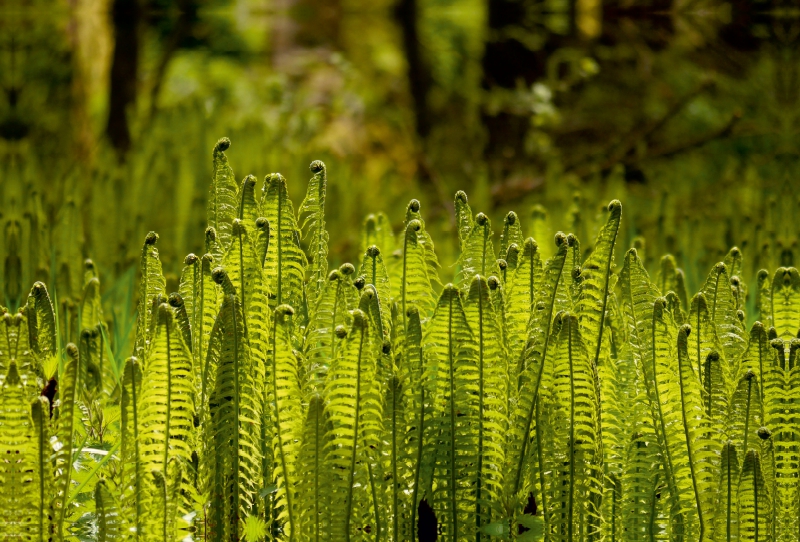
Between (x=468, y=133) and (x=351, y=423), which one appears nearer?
(x=351, y=423)

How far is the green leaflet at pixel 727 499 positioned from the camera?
4.17 ft

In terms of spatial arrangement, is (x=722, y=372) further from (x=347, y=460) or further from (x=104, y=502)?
(x=104, y=502)

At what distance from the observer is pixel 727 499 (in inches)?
50.4

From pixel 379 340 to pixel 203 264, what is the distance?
1.07ft

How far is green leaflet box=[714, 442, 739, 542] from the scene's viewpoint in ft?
4.17

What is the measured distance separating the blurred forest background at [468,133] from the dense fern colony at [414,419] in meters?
1.12

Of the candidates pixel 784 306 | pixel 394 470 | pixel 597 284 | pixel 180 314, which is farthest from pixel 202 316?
pixel 784 306

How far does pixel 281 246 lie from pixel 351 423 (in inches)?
17.1

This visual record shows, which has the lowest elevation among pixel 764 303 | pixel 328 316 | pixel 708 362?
pixel 708 362

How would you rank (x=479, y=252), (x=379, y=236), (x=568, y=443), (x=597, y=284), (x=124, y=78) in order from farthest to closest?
(x=124, y=78) < (x=379, y=236) < (x=479, y=252) < (x=597, y=284) < (x=568, y=443)

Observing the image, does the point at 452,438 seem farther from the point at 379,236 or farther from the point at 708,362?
the point at 379,236

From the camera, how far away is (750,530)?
1311 mm

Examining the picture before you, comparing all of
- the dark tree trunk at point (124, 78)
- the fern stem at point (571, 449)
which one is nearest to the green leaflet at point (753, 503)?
the fern stem at point (571, 449)

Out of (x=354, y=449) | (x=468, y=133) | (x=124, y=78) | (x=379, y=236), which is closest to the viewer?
(x=354, y=449)
